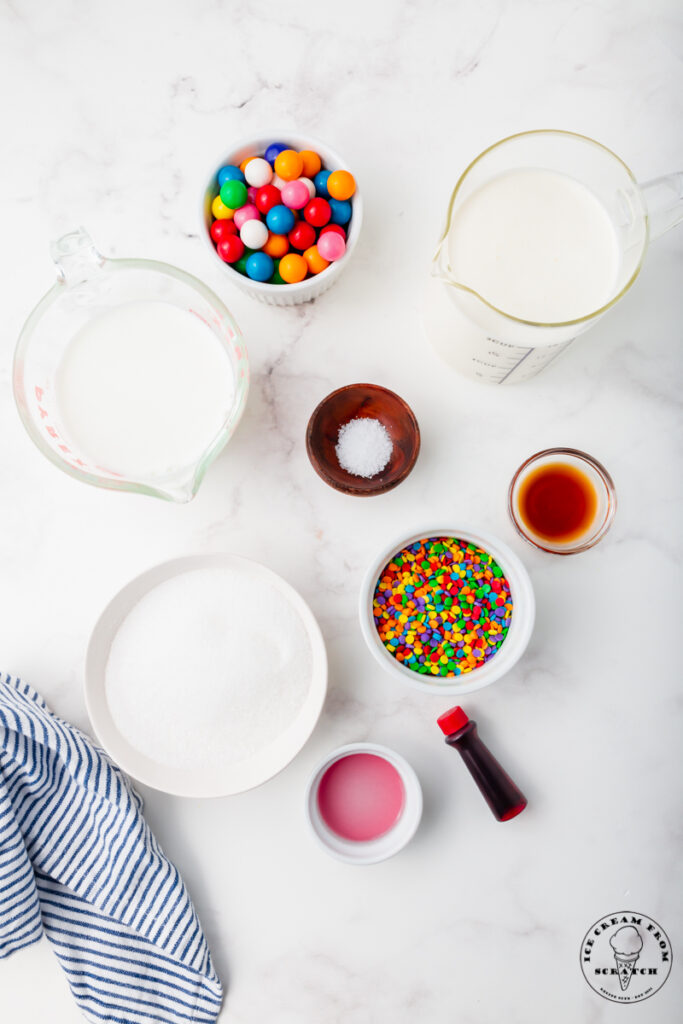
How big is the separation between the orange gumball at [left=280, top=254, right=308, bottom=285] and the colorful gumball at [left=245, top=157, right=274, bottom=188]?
10cm

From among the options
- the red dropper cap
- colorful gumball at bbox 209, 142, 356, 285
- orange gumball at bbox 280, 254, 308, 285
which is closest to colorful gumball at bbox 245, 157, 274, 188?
colorful gumball at bbox 209, 142, 356, 285

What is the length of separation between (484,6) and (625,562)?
0.88 m

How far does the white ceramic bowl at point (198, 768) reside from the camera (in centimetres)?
96

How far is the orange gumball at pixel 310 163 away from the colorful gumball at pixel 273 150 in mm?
29

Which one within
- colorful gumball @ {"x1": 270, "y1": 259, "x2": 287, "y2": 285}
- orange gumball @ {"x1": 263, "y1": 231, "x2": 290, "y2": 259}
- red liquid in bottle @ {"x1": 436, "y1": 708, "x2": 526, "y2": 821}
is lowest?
red liquid in bottle @ {"x1": 436, "y1": 708, "x2": 526, "y2": 821}

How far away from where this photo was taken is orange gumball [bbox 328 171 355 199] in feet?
3.07

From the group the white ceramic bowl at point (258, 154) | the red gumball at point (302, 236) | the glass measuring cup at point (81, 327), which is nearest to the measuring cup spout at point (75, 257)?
the glass measuring cup at point (81, 327)

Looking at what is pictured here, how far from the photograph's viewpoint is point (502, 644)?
38.9 inches

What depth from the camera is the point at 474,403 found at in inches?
41.6

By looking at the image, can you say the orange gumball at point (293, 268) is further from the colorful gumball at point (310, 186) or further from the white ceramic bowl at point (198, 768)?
the white ceramic bowl at point (198, 768)

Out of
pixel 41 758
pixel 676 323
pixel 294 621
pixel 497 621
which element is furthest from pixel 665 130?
pixel 41 758

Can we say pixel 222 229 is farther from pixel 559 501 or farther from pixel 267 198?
pixel 559 501

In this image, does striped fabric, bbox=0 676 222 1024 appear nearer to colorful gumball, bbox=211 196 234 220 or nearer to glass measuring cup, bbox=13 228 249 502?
glass measuring cup, bbox=13 228 249 502

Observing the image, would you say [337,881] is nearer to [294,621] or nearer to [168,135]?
[294,621]
